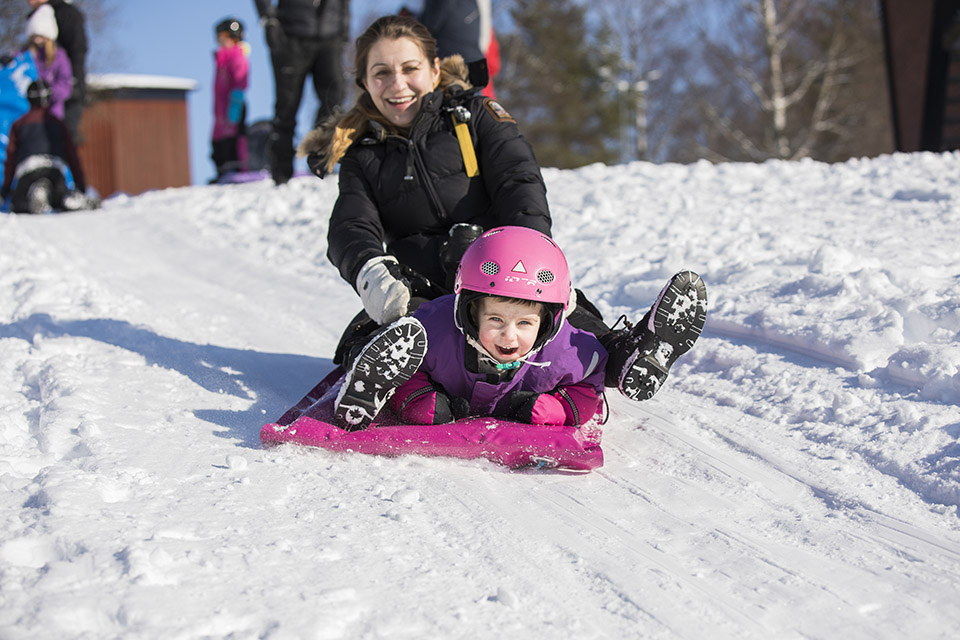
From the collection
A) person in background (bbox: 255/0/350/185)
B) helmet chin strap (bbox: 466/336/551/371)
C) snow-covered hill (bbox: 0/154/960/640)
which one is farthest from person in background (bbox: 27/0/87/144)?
helmet chin strap (bbox: 466/336/551/371)

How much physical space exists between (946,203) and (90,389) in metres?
4.65

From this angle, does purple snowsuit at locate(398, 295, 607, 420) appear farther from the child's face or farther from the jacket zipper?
the jacket zipper

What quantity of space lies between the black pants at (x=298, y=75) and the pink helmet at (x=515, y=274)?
5.90 meters

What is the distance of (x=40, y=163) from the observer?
8.93m

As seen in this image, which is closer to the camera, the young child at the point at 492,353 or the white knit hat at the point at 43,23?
the young child at the point at 492,353

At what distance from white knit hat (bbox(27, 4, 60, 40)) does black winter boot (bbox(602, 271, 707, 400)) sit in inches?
321

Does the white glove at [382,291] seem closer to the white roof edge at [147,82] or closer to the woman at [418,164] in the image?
the woman at [418,164]

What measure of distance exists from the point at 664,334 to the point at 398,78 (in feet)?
4.71

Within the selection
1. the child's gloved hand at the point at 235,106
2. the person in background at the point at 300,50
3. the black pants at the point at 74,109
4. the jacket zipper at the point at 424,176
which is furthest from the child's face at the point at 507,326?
the child's gloved hand at the point at 235,106

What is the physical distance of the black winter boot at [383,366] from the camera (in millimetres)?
2762

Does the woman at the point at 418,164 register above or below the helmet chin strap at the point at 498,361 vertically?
above

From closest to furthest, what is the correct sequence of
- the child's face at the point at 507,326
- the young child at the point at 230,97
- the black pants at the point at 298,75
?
the child's face at the point at 507,326 → the black pants at the point at 298,75 → the young child at the point at 230,97

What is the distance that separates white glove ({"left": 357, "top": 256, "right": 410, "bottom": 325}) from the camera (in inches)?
117

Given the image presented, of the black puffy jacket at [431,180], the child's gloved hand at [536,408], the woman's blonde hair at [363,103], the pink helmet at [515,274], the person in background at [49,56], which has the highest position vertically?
the person in background at [49,56]
